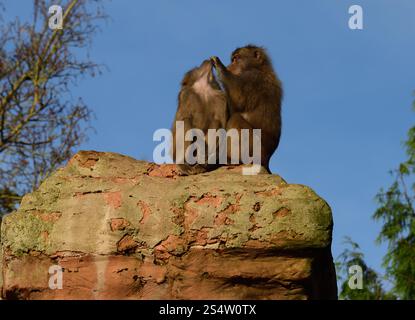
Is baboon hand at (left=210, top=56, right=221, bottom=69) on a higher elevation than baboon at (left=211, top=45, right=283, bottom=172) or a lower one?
higher

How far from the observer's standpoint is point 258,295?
5.49 meters

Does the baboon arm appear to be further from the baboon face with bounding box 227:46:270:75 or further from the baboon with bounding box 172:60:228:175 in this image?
the baboon face with bounding box 227:46:270:75

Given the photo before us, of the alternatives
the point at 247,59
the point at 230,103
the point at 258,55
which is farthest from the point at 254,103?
the point at 258,55

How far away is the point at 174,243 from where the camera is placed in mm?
5512

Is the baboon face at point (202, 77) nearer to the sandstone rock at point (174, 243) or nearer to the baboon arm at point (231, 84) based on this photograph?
the baboon arm at point (231, 84)

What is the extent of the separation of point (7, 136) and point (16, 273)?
876 centimetres

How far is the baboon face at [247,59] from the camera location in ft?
26.9

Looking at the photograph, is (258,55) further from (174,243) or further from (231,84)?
(174,243)

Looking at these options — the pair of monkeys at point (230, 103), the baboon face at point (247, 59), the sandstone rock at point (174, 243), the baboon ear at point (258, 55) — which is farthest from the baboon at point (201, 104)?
the sandstone rock at point (174, 243)

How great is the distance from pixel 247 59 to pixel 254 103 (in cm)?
72

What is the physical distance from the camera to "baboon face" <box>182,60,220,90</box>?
7625 millimetres

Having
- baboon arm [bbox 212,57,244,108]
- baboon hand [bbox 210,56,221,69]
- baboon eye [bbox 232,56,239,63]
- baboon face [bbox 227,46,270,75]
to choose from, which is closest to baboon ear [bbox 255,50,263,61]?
baboon face [bbox 227,46,270,75]
